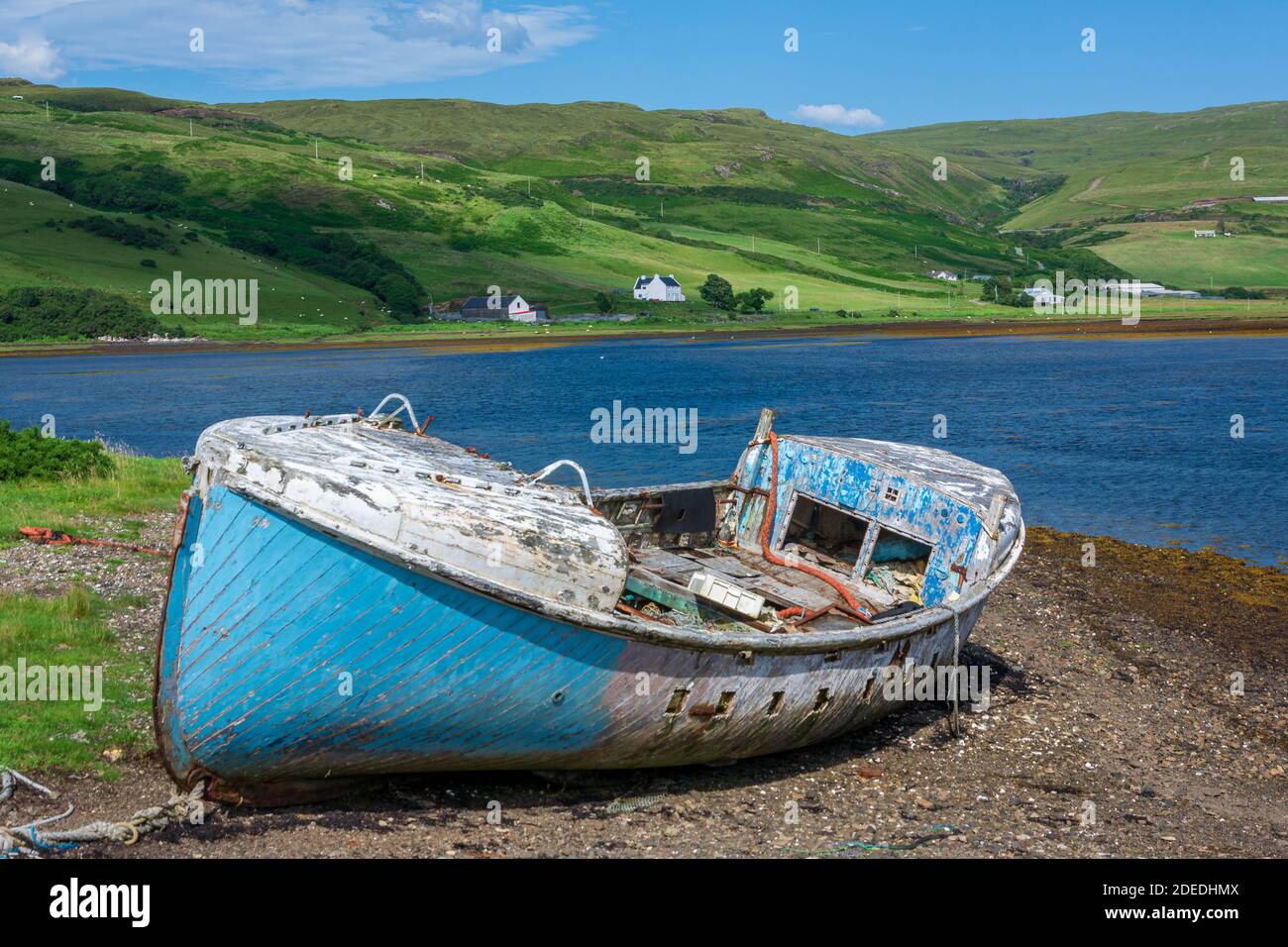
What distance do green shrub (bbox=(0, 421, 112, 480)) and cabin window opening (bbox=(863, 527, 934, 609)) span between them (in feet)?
58.3

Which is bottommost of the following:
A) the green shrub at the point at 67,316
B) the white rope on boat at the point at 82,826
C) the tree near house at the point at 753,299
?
the white rope on boat at the point at 82,826

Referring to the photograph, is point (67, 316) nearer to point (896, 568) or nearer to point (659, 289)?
point (659, 289)

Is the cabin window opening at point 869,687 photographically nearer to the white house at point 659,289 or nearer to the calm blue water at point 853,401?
the calm blue water at point 853,401

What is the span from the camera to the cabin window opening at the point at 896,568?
18.7m

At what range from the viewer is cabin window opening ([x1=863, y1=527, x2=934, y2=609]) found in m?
18.7

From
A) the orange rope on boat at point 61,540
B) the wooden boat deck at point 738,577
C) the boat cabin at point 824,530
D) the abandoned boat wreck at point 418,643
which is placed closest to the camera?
the abandoned boat wreck at point 418,643

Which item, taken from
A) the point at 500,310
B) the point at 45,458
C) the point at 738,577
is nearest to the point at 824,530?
the point at 738,577

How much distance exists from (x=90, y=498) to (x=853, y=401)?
49279 mm

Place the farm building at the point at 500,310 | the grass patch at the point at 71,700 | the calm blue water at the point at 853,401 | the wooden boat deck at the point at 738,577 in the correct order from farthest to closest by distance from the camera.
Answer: the farm building at the point at 500,310
the calm blue water at the point at 853,401
the wooden boat deck at the point at 738,577
the grass patch at the point at 71,700

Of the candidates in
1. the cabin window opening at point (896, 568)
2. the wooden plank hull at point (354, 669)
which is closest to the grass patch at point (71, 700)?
the wooden plank hull at point (354, 669)

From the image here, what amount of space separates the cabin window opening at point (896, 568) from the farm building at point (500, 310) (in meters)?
113

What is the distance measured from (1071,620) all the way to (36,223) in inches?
5065

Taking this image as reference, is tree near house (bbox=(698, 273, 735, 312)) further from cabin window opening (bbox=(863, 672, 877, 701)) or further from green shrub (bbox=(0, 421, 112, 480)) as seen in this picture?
cabin window opening (bbox=(863, 672, 877, 701))
